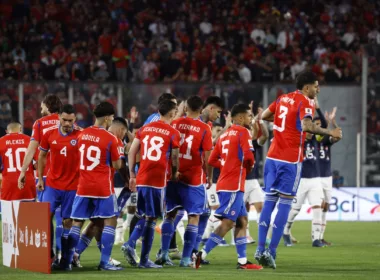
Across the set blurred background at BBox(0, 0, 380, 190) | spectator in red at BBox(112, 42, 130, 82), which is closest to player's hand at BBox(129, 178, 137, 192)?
blurred background at BBox(0, 0, 380, 190)

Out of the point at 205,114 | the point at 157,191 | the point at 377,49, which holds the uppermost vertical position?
the point at 377,49

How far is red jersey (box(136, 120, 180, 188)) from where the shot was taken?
37.8 ft

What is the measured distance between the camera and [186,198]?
39.1 ft

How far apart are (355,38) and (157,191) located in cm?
1922

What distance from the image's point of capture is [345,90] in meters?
23.4

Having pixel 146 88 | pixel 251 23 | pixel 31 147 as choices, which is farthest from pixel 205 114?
pixel 251 23

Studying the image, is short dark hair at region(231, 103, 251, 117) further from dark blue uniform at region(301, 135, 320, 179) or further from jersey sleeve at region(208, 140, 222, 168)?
dark blue uniform at region(301, 135, 320, 179)

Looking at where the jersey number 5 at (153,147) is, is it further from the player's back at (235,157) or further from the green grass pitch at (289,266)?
the green grass pitch at (289,266)

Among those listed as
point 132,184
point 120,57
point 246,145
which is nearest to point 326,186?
point 246,145

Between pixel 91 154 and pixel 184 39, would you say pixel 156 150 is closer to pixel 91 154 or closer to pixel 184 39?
pixel 91 154

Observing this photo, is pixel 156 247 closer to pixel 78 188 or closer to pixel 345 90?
pixel 78 188

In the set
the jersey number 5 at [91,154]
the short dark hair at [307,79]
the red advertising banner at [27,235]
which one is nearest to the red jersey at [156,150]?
the jersey number 5 at [91,154]

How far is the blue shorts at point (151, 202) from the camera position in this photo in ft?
37.9

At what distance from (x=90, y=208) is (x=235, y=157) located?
1966mm
